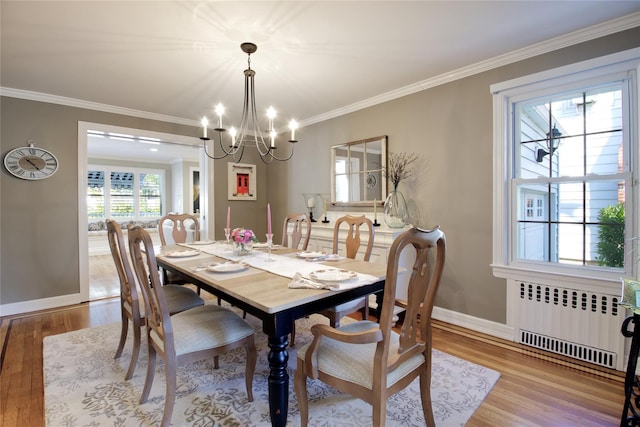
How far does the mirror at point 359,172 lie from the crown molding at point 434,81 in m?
0.45

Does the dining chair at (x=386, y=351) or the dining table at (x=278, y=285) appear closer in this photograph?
the dining chair at (x=386, y=351)

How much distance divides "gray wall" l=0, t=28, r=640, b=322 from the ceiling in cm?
21

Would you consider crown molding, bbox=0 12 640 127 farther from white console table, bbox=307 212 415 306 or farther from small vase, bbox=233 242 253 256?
small vase, bbox=233 242 253 256

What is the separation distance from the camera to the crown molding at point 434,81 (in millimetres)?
2111

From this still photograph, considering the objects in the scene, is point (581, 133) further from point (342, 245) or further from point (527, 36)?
point (342, 245)

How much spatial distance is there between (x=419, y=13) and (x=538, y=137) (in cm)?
147

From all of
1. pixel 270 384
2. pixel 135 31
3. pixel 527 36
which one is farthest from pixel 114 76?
pixel 527 36

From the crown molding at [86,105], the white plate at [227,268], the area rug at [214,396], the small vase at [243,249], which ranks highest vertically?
the crown molding at [86,105]

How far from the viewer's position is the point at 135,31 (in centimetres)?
213

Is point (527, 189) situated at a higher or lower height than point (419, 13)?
lower

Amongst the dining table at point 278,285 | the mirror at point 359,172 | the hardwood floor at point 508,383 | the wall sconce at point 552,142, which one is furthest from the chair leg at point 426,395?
the mirror at point 359,172

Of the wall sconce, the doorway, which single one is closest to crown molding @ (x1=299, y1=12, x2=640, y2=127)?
the wall sconce

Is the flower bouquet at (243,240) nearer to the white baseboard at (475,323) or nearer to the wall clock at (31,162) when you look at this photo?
the white baseboard at (475,323)

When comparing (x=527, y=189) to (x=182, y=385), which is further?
(x=527, y=189)
